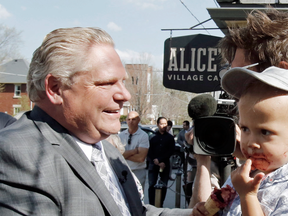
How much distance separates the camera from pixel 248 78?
1.22m

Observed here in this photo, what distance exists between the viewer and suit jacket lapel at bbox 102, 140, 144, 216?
1.71 metres

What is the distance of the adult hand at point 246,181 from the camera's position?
1107mm

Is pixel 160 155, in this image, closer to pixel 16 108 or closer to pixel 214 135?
pixel 214 135

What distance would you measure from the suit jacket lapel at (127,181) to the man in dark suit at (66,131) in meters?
0.01

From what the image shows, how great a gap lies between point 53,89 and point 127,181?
0.70 meters

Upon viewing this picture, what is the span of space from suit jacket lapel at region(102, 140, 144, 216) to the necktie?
71 millimetres

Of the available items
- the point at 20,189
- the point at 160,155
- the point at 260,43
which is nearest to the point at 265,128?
the point at 260,43

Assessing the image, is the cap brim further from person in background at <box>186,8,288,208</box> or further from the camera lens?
the camera lens

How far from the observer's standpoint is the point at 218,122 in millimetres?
1574

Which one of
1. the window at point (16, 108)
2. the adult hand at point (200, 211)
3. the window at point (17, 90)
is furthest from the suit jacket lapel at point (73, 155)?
the window at point (17, 90)

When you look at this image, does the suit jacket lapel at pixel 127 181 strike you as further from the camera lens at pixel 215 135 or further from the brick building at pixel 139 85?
the brick building at pixel 139 85

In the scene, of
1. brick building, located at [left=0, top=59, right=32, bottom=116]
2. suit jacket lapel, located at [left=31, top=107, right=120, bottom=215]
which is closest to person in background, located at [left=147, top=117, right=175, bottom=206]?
suit jacket lapel, located at [left=31, top=107, right=120, bottom=215]

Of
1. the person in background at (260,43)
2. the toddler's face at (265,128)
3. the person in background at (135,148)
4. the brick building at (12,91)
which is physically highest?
the person in background at (260,43)

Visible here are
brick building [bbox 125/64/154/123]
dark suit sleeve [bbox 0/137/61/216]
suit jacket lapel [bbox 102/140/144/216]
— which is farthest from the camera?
brick building [bbox 125/64/154/123]
